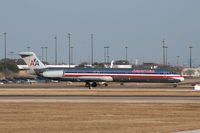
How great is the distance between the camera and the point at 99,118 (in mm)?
25000

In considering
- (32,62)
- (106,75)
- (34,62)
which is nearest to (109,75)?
(106,75)

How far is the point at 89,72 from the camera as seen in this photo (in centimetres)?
6819

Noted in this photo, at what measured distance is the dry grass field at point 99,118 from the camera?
68.3 feet

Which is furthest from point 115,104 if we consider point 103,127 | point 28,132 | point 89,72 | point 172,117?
point 89,72

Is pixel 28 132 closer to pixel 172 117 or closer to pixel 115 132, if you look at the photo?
A: pixel 115 132

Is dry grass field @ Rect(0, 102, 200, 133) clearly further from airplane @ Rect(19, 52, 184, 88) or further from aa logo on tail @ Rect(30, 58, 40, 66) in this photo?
aa logo on tail @ Rect(30, 58, 40, 66)

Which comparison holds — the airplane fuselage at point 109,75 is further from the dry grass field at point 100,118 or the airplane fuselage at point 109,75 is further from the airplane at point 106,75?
the dry grass field at point 100,118

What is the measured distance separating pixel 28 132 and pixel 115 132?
4430 mm

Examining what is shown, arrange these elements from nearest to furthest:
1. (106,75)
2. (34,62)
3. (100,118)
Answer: (100,118) → (106,75) → (34,62)

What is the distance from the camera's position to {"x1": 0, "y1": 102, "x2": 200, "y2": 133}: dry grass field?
68.3ft

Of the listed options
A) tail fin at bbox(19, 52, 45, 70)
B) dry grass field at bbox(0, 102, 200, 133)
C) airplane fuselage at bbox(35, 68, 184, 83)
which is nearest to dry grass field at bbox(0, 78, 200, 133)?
dry grass field at bbox(0, 102, 200, 133)

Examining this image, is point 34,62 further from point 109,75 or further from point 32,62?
point 109,75

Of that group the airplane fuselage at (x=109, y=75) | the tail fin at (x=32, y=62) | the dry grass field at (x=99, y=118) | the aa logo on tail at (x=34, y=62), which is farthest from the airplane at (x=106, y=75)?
the dry grass field at (x=99, y=118)

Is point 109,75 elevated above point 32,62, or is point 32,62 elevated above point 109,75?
point 32,62
